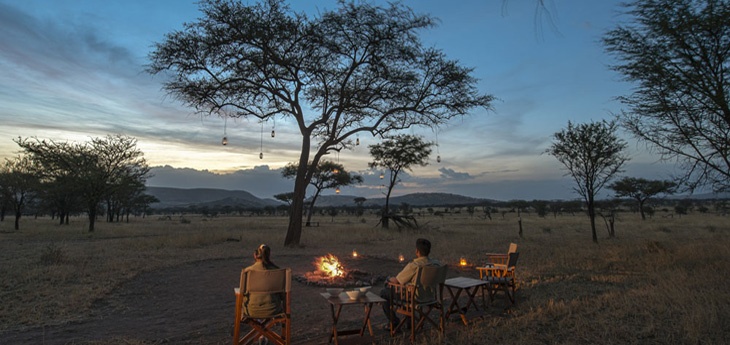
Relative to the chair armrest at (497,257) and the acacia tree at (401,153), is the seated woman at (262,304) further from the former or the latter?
the acacia tree at (401,153)

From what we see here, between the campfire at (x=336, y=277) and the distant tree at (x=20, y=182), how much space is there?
32.8 meters

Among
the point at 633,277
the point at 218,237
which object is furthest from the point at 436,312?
the point at 218,237

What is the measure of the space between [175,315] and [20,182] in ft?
116

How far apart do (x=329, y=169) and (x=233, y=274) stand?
1226 inches

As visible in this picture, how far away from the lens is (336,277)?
1031 cm

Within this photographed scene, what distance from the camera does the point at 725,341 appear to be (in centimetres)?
469

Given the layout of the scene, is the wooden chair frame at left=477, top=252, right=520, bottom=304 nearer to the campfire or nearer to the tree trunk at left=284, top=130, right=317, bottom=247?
the campfire

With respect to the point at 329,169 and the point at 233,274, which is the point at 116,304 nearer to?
the point at 233,274

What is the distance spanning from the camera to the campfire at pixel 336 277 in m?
9.77

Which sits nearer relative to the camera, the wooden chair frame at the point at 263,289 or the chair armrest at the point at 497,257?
the wooden chair frame at the point at 263,289

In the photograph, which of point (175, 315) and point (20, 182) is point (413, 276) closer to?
point (175, 315)

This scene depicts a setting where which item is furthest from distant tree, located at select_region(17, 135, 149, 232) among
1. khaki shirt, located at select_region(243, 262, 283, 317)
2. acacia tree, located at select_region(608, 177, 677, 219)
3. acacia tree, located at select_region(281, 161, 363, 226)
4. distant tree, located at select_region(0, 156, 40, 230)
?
acacia tree, located at select_region(608, 177, 677, 219)

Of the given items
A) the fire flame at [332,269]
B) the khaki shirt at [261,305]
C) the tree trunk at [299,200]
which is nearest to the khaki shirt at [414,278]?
the khaki shirt at [261,305]

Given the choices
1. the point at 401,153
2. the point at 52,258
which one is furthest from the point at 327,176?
the point at 52,258
